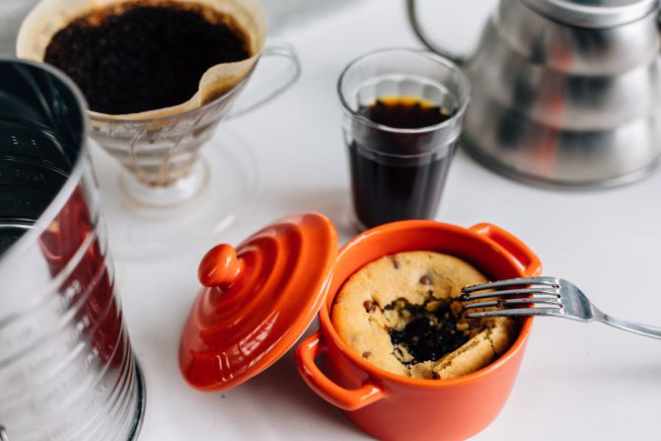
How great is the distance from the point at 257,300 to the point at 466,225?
0.92ft

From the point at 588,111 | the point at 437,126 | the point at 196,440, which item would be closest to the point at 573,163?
the point at 588,111

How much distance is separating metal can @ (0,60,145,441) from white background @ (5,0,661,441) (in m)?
0.08

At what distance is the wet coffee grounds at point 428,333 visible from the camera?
0.59m

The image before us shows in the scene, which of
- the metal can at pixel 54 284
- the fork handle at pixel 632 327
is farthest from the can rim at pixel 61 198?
the fork handle at pixel 632 327

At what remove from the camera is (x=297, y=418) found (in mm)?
618

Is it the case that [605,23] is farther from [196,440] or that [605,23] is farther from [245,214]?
[196,440]

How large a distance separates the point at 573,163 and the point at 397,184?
0.20m

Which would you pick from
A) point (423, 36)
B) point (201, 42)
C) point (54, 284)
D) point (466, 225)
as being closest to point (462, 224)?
point (466, 225)

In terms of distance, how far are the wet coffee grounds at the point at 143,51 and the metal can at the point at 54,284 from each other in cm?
16

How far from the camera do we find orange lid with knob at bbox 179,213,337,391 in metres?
0.55

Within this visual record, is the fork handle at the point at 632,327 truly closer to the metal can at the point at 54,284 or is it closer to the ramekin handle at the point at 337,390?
the ramekin handle at the point at 337,390

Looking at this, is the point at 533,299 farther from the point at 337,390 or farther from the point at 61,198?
the point at 61,198

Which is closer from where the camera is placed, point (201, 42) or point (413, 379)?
point (413, 379)

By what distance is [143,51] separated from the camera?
77 centimetres
